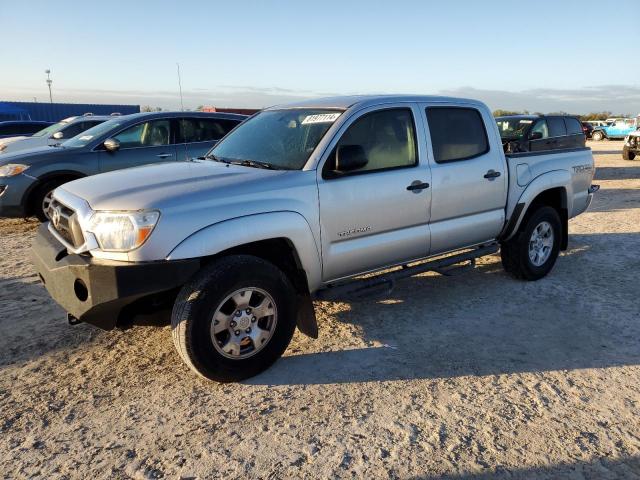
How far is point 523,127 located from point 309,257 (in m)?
11.2

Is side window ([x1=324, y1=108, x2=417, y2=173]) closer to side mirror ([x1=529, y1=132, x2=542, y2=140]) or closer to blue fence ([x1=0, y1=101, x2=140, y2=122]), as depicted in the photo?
side mirror ([x1=529, y1=132, x2=542, y2=140])

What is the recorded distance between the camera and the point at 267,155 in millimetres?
3922

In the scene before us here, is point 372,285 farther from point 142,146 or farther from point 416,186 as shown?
point 142,146

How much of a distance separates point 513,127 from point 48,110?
2914 cm

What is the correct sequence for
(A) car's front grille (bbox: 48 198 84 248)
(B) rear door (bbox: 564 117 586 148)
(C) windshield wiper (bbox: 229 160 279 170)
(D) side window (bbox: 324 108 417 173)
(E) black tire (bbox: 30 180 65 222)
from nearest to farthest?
(A) car's front grille (bbox: 48 198 84 248), (C) windshield wiper (bbox: 229 160 279 170), (D) side window (bbox: 324 108 417 173), (E) black tire (bbox: 30 180 65 222), (B) rear door (bbox: 564 117 586 148)

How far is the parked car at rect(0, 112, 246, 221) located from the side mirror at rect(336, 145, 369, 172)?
4548 mm

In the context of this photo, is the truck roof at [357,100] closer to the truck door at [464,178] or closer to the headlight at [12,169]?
the truck door at [464,178]

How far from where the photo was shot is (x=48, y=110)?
1254 inches

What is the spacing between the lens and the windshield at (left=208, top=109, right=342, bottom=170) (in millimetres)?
3775

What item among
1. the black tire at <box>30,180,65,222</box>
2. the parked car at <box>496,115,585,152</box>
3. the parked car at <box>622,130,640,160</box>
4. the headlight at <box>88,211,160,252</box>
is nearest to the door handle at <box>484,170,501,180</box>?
the headlight at <box>88,211,160,252</box>

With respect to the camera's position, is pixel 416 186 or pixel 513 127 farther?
pixel 513 127

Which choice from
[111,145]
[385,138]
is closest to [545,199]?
[385,138]

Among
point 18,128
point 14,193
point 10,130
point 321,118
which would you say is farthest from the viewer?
point 18,128

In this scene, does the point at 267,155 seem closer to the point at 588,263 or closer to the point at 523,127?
the point at 588,263
